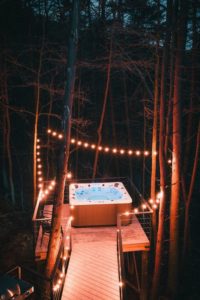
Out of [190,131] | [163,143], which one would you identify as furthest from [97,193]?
[190,131]

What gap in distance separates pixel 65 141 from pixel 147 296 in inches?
255

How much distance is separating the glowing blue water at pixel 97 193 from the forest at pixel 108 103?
142 cm

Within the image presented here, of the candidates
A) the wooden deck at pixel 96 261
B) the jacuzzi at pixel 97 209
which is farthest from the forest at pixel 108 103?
the jacuzzi at pixel 97 209

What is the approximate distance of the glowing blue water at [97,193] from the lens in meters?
10.4

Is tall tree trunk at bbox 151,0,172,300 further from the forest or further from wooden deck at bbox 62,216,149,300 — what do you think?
wooden deck at bbox 62,216,149,300

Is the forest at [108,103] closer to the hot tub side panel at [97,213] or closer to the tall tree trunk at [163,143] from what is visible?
the tall tree trunk at [163,143]

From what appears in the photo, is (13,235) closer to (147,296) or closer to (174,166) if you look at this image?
(147,296)

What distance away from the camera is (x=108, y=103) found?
16.5 m

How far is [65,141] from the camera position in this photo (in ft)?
22.1

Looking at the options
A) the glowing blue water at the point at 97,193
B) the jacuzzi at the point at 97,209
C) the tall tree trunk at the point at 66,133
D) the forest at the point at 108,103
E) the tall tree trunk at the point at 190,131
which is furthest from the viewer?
the glowing blue water at the point at 97,193

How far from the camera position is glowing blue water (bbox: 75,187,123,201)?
10.4 m

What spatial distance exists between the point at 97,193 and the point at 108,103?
24.1 ft

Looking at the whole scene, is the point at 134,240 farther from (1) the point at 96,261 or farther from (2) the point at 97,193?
(2) the point at 97,193

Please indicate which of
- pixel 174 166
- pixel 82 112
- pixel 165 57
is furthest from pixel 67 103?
pixel 82 112
